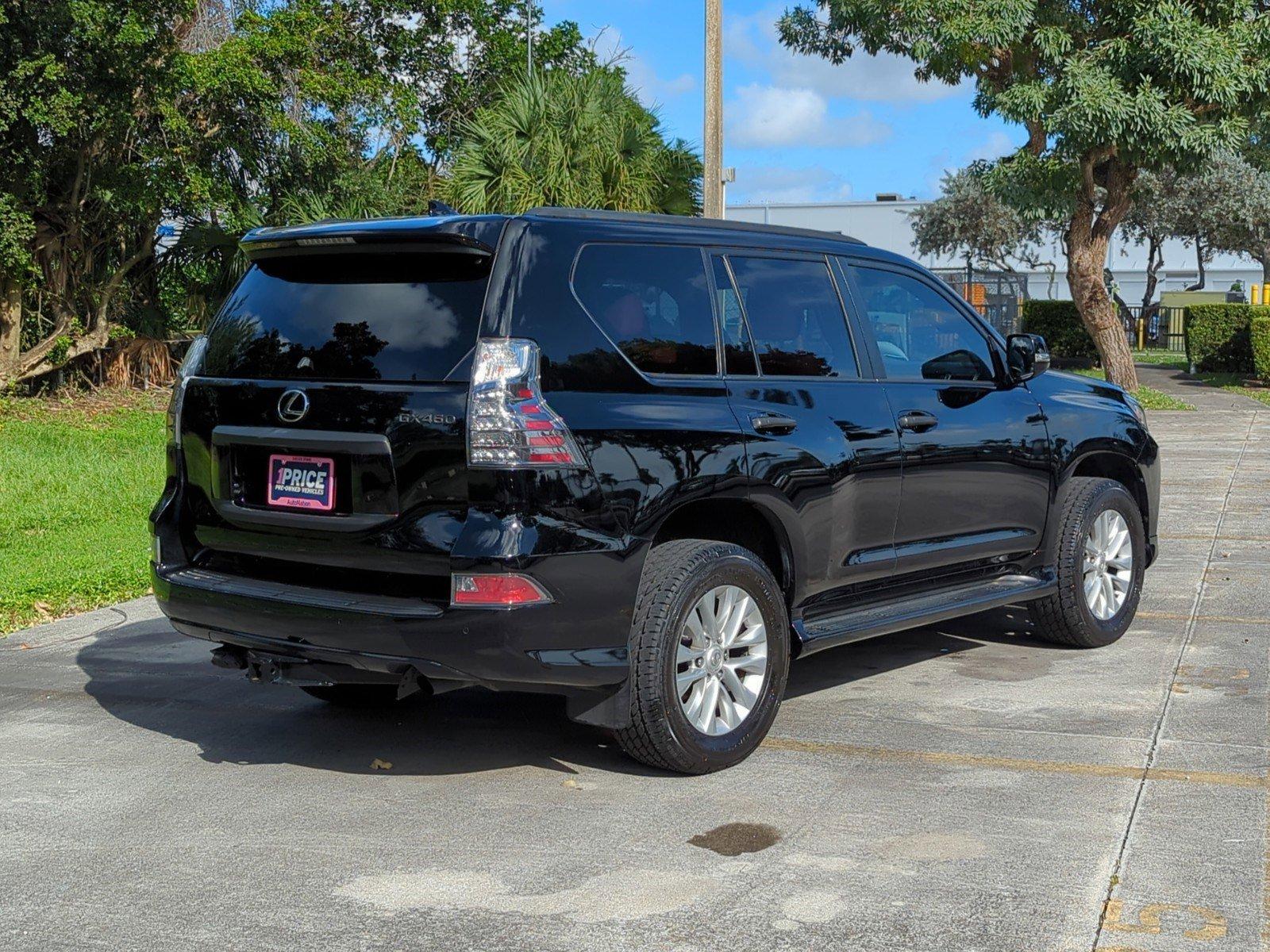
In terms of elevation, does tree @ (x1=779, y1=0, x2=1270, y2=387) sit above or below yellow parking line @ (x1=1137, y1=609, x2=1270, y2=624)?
above

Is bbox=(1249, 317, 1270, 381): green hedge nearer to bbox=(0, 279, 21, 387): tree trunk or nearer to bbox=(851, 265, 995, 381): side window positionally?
bbox=(0, 279, 21, 387): tree trunk

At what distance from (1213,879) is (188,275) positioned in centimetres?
1837

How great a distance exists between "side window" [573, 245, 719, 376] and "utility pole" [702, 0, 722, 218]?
31.8ft

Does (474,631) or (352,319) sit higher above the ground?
(352,319)

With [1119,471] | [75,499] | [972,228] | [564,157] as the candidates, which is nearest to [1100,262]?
[564,157]

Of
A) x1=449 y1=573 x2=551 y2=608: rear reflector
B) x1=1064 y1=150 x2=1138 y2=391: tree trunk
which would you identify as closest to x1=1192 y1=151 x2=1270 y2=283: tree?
x1=1064 y1=150 x2=1138 y2=391: tree trunk

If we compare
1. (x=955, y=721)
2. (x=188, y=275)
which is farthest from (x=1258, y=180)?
(x=955, y=721)

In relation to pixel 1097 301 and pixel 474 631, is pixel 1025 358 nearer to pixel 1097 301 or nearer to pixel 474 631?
pixel 474 631

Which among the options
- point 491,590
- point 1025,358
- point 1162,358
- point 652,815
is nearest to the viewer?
point 491,590

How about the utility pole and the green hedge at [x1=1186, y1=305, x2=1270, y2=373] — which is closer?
the utility pole

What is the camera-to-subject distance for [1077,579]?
6988 millimetres

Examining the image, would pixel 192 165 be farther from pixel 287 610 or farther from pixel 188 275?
pixel 287 610

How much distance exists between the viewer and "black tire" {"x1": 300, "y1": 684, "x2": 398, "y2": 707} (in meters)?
6.24

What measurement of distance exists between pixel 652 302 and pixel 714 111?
10320 millimetres
